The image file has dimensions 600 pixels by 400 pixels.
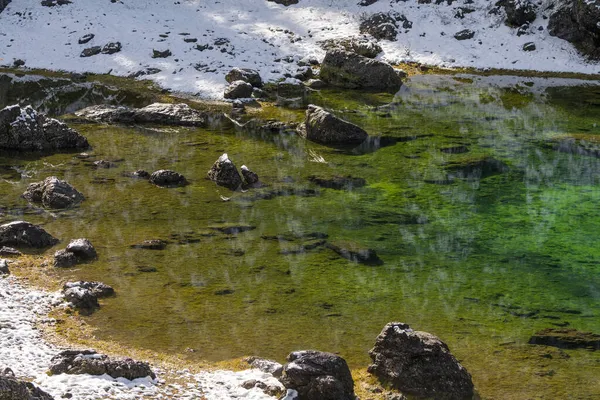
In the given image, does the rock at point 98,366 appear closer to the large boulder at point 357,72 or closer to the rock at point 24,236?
the rock at point 24,236

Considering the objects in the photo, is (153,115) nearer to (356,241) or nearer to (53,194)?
(53,194)

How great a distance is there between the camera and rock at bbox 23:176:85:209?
1989 cm

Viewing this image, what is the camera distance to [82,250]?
16.2m

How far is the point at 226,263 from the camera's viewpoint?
53.4 feet

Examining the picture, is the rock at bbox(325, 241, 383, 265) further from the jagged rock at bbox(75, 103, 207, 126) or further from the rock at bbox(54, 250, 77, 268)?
the jagged rock at bbox(75, 103, 207, 126)

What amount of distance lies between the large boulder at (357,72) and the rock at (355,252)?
21.3 meters

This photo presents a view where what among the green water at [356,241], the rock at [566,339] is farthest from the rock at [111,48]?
the rock at [566,339]

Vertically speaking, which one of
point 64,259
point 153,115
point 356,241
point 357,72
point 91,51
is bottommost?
point 91,51

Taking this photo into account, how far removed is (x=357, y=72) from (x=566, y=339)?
26091mm

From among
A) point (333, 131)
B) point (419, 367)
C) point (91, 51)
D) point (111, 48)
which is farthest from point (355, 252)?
point (91, 51)

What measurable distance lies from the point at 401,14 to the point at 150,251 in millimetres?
32378

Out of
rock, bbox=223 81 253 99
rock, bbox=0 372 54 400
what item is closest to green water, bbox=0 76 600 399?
rock, bbox=0 372 54 400

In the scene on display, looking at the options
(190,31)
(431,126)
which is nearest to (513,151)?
(431,126)

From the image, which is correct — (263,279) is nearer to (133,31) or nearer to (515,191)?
(515,191)
